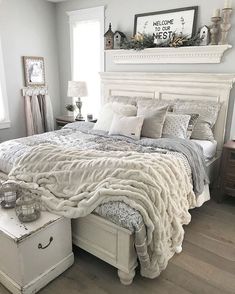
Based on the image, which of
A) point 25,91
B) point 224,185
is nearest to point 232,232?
point 224,185

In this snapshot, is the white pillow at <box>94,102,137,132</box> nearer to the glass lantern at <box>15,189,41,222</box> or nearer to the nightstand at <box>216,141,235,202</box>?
the nightstand at <box>216,141,235,202</box>

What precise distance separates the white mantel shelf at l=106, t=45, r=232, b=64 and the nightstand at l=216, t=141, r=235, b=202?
41.4 inches

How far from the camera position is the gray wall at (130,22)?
2900 mm

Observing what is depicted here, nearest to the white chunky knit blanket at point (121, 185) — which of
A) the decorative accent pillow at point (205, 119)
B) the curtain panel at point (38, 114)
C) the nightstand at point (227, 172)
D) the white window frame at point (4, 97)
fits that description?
the nightstand at point (227, 172)

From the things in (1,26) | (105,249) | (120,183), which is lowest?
(105,249)

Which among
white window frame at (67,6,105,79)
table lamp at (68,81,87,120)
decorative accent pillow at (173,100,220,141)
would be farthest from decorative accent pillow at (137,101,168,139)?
white window frame at (67,6,105,79)

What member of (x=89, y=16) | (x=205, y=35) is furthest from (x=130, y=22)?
(x=205, y=35)

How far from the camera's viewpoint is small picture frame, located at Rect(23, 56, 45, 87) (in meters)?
4.00

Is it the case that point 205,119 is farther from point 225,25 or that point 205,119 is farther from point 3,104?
point 3,104

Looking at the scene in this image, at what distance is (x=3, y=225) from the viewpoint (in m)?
1.61

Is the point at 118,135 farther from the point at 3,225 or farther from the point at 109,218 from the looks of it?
the point at 3,225

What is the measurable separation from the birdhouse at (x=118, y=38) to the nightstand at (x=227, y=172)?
6.77 feet

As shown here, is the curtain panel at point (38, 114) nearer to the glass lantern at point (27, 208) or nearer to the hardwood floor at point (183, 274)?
the glass lantern at point (27, 208)

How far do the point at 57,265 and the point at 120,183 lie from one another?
2.45 ft
